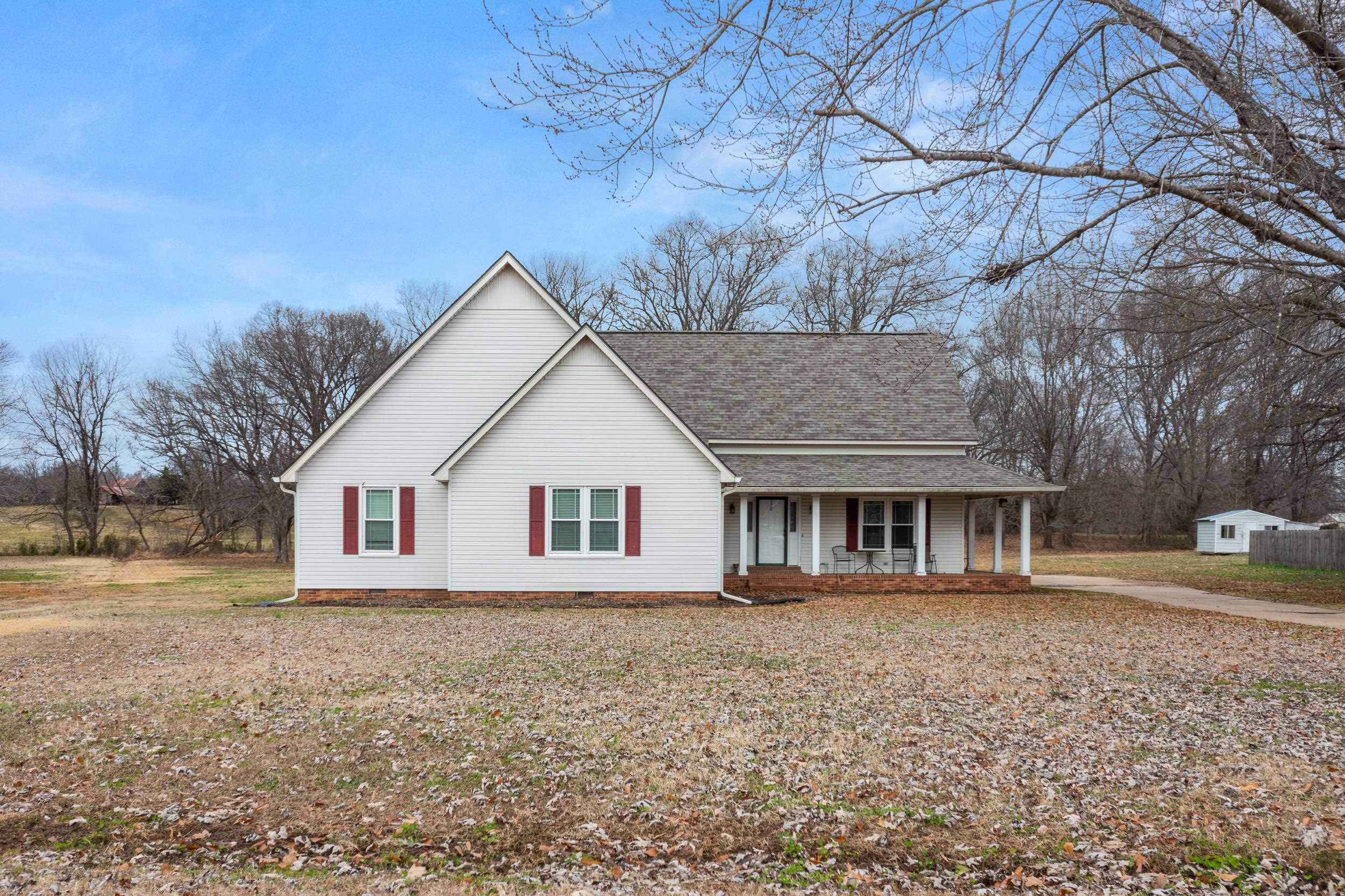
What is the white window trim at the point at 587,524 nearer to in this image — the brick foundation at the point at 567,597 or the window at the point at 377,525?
the brick foundation at the point at 567,597

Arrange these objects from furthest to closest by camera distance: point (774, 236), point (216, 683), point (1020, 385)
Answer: point (1020, 385), point (216, 683), point (774, 236)

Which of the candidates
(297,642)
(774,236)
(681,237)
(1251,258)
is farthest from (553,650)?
(681,237)

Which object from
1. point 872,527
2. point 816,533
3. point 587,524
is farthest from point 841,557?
point 587,524

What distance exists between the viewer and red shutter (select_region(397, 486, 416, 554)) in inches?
757

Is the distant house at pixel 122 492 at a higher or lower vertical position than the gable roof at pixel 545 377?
lower

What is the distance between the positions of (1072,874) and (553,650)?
311 inches

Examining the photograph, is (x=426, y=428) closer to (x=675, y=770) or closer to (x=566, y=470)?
(x=566, y=470)

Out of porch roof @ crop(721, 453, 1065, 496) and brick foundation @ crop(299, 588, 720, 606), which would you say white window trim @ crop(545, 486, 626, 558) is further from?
porch roof @ crop(721, 453, 1065, 496)

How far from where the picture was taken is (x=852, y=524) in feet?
73.7

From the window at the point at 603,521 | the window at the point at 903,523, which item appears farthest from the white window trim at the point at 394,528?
the window at the point at 903,523

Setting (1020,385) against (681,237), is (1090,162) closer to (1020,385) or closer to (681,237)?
(681,237)

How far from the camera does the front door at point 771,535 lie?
891 inches

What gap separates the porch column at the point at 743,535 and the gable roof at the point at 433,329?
5705 millimetres

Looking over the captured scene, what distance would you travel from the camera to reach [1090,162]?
9.41m
